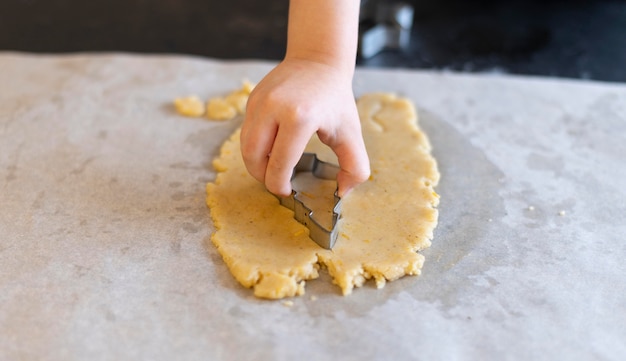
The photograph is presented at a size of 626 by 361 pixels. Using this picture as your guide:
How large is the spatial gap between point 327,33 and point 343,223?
34cm

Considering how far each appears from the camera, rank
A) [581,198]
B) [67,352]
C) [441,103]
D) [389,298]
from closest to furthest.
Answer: [67,352] → [389,298] → [581,198] → [441,103]

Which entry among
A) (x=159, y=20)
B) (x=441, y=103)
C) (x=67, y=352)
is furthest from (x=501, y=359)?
(x=159, y=20)

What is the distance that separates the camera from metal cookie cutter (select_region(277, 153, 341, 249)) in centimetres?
108

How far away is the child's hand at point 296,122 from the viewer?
989 millimetres

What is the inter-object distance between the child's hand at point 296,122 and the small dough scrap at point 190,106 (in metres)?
0.44

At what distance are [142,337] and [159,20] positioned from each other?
1318mm

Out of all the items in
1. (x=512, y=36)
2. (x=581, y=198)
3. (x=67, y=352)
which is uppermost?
(x=512, y=36)

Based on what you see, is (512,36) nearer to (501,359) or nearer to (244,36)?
(244,36)

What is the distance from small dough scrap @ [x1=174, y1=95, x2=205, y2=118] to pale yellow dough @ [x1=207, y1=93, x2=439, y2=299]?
0.13 m

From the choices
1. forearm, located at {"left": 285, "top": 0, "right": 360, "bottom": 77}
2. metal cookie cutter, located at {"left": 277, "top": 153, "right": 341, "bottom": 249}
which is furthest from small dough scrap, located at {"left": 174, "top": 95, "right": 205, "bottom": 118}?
forearm, located at {"left": 285, "top": 0, "right": 360, "bottom": 77}

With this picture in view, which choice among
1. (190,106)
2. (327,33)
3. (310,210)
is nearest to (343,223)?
(310,210)

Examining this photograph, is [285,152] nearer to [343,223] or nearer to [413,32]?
[343,223]

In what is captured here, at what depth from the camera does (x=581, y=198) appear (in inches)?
49.1

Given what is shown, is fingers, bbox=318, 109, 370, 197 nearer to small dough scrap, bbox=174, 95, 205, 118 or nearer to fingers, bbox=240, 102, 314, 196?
fingers, bbox=240, 102, 314, 196
